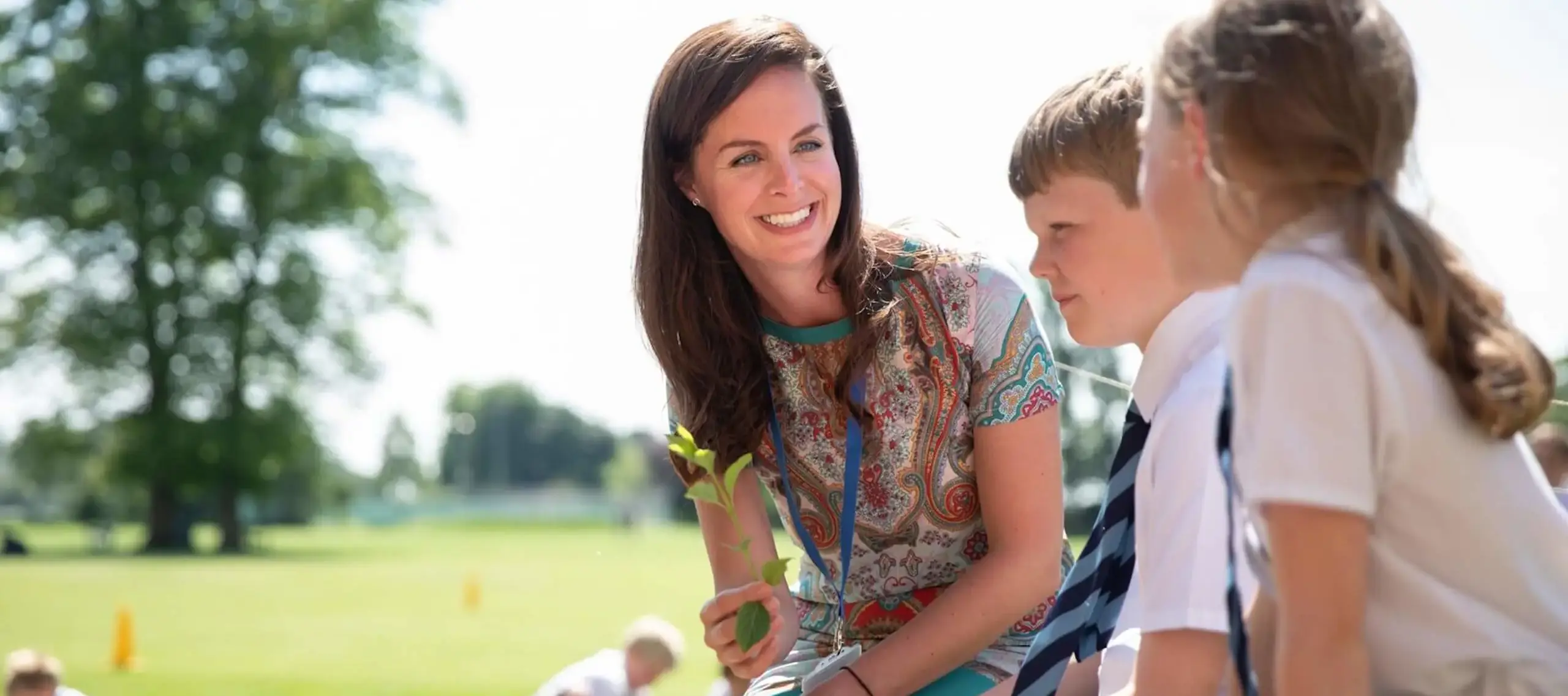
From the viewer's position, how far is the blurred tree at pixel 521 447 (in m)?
80.9

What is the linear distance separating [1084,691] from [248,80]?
101 feet

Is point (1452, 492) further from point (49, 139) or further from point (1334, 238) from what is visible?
point (49, 139)

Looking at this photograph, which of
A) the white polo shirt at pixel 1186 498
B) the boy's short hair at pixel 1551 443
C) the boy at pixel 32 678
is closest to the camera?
the white polo shirt at pixel 1186 498

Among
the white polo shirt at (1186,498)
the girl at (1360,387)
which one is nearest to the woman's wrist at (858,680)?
the white polo shirt at (1186,498)

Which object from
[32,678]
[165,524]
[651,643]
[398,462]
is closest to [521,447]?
[398,462]

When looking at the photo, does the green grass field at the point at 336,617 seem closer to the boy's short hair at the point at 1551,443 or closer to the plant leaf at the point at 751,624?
the plant leaf at the point at 751,624

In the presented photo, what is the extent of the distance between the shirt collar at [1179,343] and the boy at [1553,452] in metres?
3.40

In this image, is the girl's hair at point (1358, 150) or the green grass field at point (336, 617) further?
the green grass field at point (336, 617)

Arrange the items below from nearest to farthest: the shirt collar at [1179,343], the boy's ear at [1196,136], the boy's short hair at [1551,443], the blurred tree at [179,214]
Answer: the boy's ear at [1196,136], the shirt collar at [1179,343], the boy's short hair at [1551,443], the blurred tree at [179,214]

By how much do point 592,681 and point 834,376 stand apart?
5.21 meters

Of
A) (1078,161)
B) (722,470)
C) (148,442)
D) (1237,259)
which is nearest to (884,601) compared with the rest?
(722,470)

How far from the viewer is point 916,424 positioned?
8.70ft

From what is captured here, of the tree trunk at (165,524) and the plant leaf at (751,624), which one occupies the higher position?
the plant leaf at (751,624)

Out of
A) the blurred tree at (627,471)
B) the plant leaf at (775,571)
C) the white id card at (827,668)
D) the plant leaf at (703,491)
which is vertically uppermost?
the plant leaf at (703,491)
